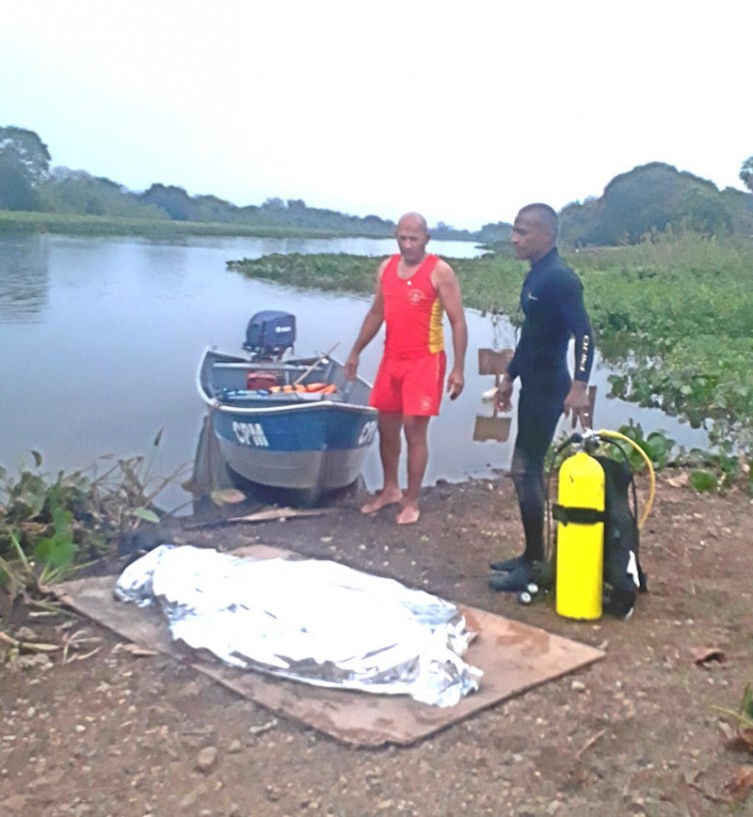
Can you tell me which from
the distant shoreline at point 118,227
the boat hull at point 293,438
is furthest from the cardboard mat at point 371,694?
the distant shoreline at point 118,227

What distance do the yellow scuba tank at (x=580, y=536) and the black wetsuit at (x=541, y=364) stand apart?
1.31 ft

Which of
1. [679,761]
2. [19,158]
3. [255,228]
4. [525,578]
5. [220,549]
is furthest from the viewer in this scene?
[255,228]

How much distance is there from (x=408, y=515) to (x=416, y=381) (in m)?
0.94

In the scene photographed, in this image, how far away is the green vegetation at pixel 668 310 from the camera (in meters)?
13.4

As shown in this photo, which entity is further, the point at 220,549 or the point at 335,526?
the point at 335,526

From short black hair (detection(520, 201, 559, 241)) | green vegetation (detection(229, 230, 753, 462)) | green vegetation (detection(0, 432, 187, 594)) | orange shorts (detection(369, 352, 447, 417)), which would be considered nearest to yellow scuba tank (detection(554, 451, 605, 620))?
short black hair (detection(520, 201, 559, 241))

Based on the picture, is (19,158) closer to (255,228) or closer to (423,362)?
(255,228)

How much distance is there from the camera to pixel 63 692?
458 cm

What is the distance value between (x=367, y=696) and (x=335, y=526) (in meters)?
2.94

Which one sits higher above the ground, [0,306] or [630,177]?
[630,177]

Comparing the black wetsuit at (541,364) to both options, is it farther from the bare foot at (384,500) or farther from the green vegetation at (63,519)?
the green vegetation at (63,519)

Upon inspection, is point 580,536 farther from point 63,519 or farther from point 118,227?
point 118,227

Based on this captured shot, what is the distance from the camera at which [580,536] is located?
5.37 meters

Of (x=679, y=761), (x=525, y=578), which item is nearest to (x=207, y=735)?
(x=679, y=761)
